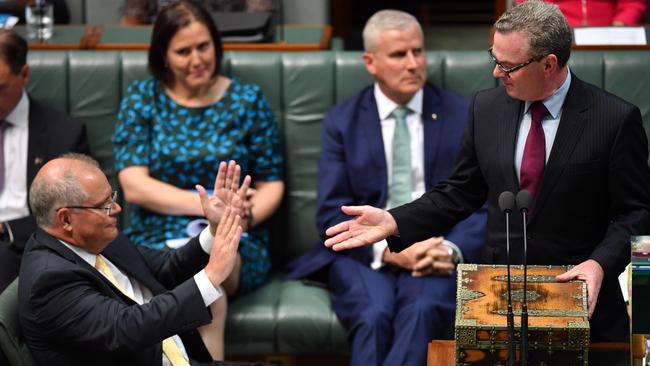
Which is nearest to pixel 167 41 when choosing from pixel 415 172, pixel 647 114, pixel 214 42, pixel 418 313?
pixel 214 42

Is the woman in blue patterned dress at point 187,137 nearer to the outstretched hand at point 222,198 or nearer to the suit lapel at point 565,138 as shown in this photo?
the outstretched hand at point 222,198

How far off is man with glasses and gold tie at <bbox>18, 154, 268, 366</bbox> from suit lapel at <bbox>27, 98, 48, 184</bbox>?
38.0 inches

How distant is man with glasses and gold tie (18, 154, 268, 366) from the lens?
3129mm

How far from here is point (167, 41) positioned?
447 cm

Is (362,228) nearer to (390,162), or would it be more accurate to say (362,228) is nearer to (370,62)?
(390,162)

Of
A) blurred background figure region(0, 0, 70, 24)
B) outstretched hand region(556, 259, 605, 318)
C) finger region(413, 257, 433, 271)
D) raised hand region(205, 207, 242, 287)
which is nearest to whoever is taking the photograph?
outstretched hand region(556, 259, 605, 318)

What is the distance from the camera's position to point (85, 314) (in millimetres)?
3127

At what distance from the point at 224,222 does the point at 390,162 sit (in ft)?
3.95

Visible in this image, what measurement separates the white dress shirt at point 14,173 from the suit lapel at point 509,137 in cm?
188

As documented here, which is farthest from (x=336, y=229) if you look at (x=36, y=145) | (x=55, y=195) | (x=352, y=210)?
(x=36, y=145)

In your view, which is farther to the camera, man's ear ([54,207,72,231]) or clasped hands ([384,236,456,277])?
clasped hands ([384,236,456,277])

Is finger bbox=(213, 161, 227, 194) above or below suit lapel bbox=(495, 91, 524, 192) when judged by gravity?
below

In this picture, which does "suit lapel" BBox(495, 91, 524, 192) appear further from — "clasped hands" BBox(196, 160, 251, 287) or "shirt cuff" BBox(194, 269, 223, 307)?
"shirt cuff" BBox(194, 269, 223, 307)

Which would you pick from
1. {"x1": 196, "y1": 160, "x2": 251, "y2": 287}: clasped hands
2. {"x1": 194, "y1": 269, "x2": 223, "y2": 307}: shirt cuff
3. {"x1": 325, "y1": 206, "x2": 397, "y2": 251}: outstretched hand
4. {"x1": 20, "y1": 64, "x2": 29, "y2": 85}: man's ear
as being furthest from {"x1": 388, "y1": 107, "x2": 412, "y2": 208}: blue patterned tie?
{"x1": 20, "y1": 64, "x2": 29, "y2": 85}: man's ear
